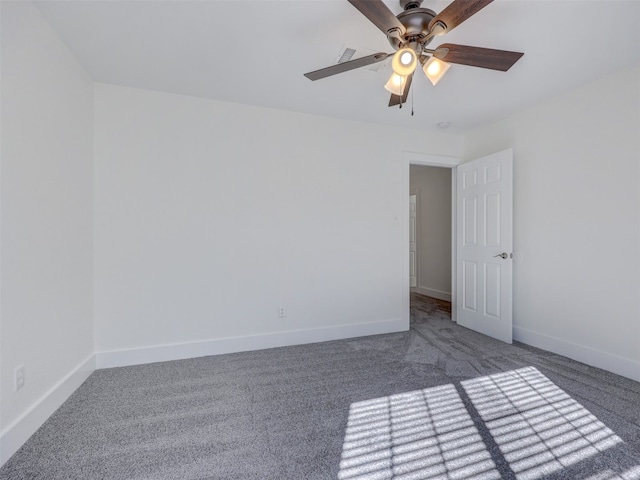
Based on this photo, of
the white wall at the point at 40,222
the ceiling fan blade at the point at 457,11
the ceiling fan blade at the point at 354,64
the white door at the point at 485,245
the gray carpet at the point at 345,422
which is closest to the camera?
the ceiling fan blade at the point at 457,11

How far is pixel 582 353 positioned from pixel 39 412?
13.7 feet

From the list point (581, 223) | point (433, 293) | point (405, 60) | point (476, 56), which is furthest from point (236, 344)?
point (433, 293)

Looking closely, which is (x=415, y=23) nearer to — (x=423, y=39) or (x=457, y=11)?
(x=423, y=39)

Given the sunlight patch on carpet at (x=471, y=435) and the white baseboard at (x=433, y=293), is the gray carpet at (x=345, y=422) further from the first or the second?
the white baseboard at (x=433, y=293)

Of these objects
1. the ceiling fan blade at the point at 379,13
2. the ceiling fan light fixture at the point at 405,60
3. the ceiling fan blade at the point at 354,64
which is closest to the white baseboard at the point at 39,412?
the ceiling fan blade at the point at 354,64

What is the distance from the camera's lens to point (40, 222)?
78.5 inches

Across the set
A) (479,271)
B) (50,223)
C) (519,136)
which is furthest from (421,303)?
(50,223)

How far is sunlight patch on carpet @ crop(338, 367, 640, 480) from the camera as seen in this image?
1.58 metres

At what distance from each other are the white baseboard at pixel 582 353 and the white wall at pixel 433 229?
2.31 m

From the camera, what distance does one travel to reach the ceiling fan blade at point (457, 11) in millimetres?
1482

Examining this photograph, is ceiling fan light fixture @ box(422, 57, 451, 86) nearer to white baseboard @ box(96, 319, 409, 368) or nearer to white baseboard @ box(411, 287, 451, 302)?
white baseboard @ box(96, 319, 409, 368)

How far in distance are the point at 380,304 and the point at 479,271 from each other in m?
1.25

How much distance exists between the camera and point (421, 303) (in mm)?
5449

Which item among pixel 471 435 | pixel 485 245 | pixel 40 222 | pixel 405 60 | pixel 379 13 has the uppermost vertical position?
pixel 379 13
